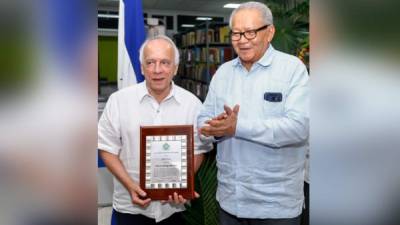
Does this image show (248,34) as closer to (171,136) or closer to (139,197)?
(171,136)

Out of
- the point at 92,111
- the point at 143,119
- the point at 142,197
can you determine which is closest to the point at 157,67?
the point at 143,119

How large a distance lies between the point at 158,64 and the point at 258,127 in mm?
361

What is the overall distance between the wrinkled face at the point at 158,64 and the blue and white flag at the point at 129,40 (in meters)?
0.33

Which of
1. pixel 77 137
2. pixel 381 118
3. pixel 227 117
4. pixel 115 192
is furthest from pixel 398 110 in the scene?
pixel 115 192

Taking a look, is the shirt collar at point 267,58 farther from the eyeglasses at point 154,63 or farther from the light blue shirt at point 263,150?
the eyeglasses at point 154,63

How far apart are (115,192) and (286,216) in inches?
20.3

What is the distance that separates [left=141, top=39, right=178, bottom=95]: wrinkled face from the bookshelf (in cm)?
378

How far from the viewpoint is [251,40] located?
0.98 metres

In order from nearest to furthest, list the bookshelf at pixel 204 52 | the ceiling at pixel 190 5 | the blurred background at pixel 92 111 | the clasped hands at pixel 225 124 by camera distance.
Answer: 1. the blurred background at pixel 92 111
2. the clasped hands at pixel 225 124
3. the bookshelf at pixel 204 52
4. the ceiling at pixel 190 5

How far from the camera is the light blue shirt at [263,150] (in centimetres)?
97

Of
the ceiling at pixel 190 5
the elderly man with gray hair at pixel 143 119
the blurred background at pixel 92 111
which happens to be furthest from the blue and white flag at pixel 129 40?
the ceiling at pixel 190 5

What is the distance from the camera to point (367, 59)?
0.32 metres

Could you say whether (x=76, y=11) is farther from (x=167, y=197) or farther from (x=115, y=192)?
(x=115, y=192)

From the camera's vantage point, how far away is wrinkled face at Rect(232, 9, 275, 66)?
968mm
